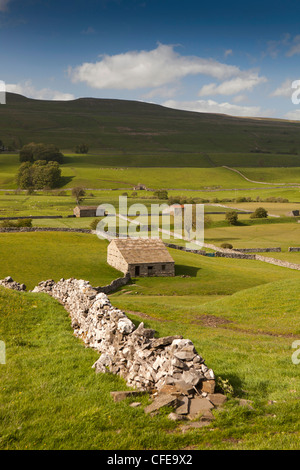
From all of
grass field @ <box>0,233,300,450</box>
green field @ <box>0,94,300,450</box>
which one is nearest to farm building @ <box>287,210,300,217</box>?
green field @ <box>0,94,300,450</box>

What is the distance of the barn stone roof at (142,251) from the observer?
52.8m

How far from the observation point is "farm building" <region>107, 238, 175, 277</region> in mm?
52344

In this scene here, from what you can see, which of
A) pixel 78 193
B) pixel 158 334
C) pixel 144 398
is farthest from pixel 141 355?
pixel 78 193

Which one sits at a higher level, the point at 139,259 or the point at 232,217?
the point at 232,217

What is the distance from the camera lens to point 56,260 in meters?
53.2

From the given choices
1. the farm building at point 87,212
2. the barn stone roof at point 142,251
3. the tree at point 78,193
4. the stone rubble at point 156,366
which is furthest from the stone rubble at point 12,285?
the tree at point 78,193

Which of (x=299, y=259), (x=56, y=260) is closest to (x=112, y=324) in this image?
(x=56, y=260)

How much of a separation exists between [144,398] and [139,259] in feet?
136

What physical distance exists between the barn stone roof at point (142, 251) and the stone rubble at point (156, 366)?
36224 mm

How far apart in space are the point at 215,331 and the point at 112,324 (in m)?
10.5

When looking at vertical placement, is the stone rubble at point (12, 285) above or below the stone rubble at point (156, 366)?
below

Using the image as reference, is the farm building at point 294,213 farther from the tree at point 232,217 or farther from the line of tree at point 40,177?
the line of tree at point 40,177

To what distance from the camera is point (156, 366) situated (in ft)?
39.8

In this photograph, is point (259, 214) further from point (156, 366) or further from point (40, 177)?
point (156, 366)
